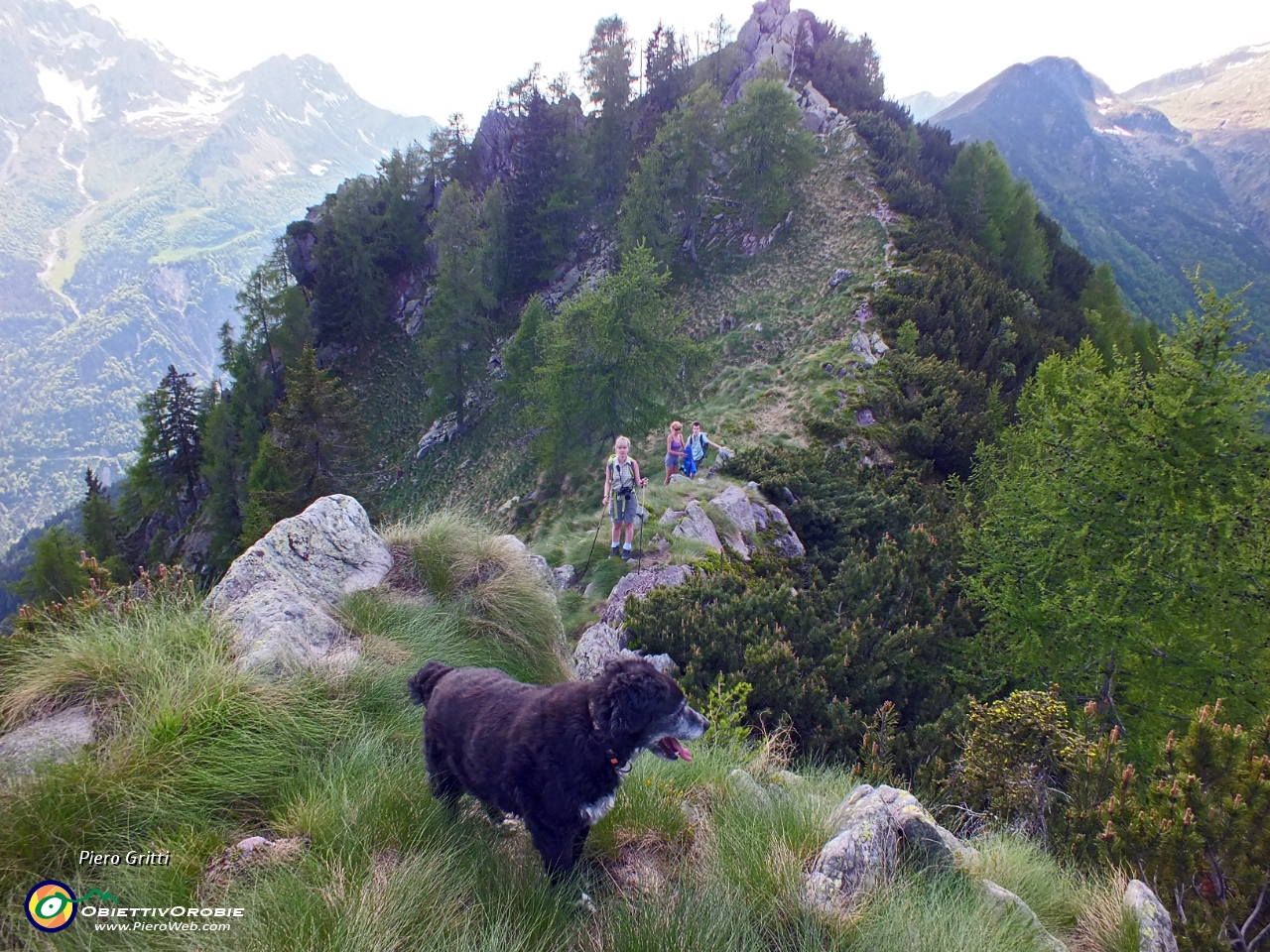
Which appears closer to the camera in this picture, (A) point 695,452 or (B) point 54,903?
(B) point 54,903

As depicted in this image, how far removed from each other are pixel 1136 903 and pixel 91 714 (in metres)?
5.48

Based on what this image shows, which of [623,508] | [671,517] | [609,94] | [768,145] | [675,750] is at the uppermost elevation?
[609,94]

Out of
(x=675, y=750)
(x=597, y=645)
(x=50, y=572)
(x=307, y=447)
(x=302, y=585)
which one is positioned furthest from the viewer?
(x=50, y=572)

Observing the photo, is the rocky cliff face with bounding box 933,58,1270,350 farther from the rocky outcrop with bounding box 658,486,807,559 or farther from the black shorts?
the black shorts

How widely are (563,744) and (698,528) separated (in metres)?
8.13

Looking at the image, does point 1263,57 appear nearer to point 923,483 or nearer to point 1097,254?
point 1097,254

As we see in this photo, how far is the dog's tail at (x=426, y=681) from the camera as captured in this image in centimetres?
358

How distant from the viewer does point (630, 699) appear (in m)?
2.89

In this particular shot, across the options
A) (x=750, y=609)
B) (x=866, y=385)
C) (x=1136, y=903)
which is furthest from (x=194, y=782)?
(x=866, y=385)

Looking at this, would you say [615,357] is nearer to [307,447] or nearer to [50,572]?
[307,447]

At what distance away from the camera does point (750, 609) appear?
841cm

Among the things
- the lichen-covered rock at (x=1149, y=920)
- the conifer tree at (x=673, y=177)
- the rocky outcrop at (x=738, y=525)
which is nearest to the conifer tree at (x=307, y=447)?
the rocky outcrop at (x=738, y=525)

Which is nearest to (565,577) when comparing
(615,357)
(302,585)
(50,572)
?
(302,585)

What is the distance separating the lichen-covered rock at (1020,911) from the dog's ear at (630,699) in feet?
6.21
